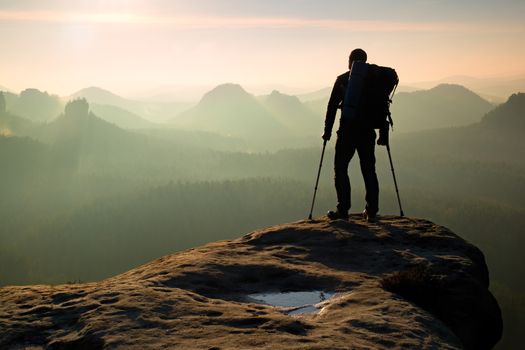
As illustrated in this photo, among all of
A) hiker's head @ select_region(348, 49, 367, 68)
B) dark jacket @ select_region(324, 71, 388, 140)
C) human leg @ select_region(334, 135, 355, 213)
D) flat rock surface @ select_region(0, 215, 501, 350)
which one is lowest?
flat rock surface @ select_region(0, 215, 501, 350)

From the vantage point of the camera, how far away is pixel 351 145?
1302cm

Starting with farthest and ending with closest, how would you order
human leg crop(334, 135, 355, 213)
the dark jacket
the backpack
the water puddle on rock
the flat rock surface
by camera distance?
1. human leg crop(334, 135, 355, 213)
2. the dark jacket
3. the backpack
4. the water puddle on rock
5. the flat rock surface

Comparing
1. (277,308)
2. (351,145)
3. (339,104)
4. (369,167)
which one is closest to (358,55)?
(339,104)

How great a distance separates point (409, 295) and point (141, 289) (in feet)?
14.6

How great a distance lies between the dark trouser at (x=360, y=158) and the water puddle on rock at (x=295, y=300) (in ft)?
16.7

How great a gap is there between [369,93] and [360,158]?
1.73m

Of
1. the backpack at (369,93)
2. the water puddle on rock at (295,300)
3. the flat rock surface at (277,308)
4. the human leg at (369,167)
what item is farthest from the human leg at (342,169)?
the water puddle on rock at (295,300)

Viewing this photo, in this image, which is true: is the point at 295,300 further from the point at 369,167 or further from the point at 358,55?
the point at 358,55

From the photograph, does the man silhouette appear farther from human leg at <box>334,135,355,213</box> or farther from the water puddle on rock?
the water puddle on rock

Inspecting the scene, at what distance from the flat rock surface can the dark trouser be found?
1269 millimetres

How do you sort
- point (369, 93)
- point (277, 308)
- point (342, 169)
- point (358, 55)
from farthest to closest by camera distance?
point (342, 169)
point (358, 55)
point (369, 93)
point (277, 308)

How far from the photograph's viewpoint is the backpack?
12438 millimetres

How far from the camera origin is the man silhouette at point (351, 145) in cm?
1288

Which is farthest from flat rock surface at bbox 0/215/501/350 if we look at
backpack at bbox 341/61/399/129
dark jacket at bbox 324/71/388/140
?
backpack at bbox 341/61/399/129
